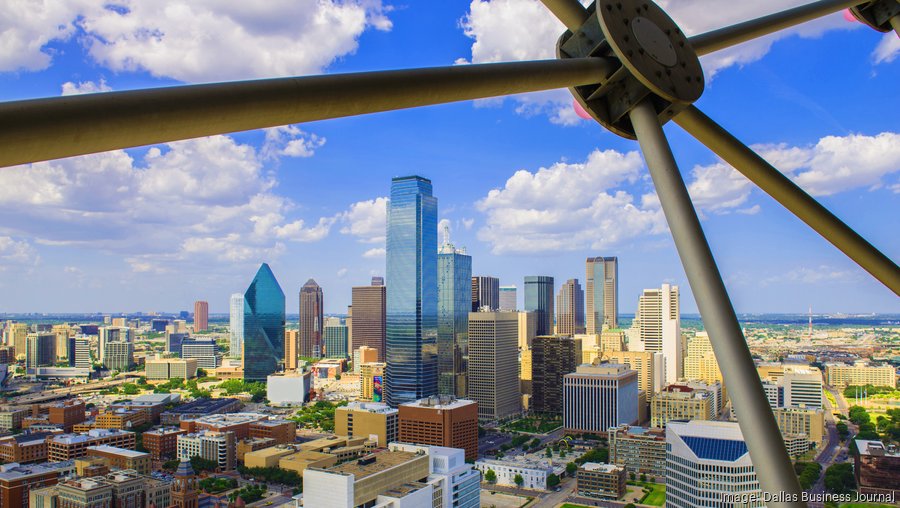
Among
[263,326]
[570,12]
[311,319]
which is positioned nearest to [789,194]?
[570,12]

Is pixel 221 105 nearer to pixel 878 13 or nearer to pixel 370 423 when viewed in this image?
pixel 878 13

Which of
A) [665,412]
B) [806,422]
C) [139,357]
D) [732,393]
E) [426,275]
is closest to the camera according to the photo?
[732,393]

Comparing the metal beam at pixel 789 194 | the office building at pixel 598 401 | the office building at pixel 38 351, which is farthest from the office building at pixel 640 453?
the office building at pixel 38 351

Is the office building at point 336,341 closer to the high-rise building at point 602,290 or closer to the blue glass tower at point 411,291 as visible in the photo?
the high-rise building at point 602,290

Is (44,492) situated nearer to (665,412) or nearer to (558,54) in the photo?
(558,54)

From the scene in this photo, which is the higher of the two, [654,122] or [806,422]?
[654,122]

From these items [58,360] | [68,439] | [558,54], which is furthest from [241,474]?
[58,360]

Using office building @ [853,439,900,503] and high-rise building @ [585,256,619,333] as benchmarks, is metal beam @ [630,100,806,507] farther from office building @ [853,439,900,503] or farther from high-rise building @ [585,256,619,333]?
high-rise building @ [585,256,619,333]
